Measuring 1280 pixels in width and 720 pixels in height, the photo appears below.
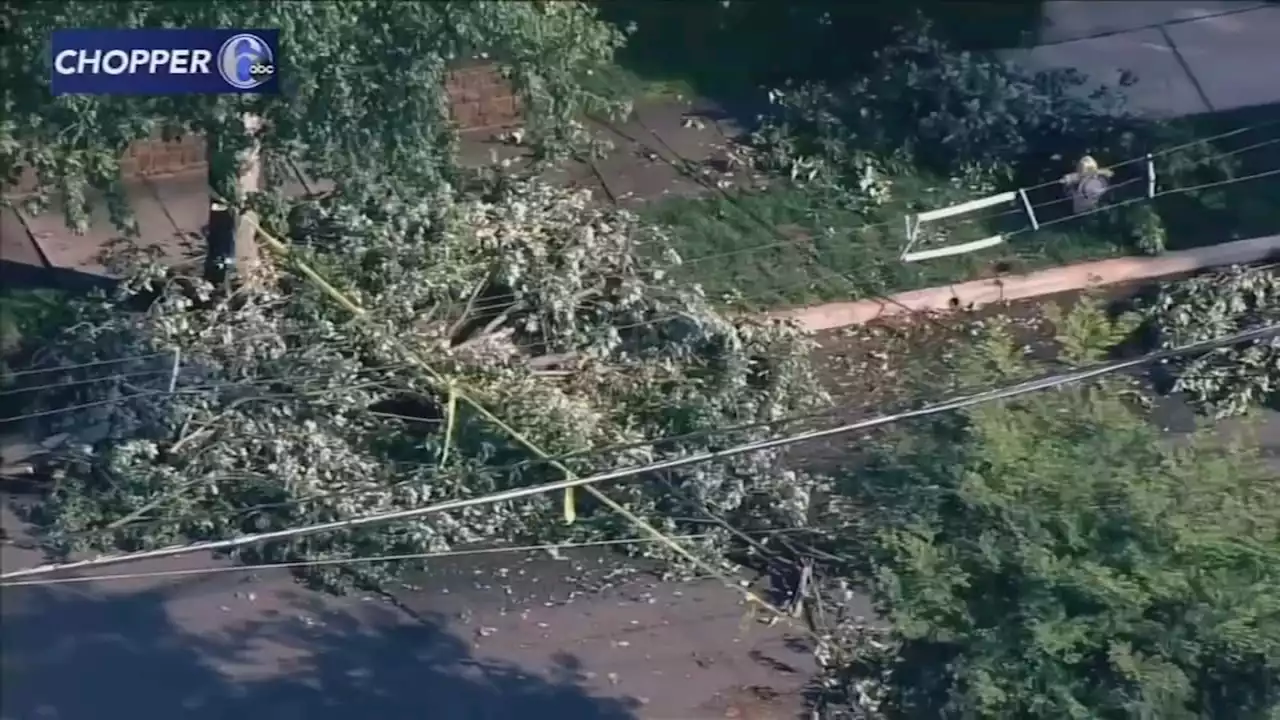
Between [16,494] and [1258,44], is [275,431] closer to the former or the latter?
[16,494]

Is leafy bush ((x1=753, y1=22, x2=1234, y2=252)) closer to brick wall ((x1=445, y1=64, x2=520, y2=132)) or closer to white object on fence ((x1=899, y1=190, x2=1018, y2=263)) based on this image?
white object on fence ((x1=899, y1=190, x2=1018, y2=263))

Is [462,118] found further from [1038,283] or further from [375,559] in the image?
[1038,283]

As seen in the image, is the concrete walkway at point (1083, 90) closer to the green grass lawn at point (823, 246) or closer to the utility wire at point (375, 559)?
the green grass lawn at point (823, 246)

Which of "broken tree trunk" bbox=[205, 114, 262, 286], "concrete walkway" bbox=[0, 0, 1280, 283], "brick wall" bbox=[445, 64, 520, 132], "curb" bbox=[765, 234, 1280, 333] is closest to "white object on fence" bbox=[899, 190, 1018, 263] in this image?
"curb" bbox=[765, 234, 1280, 333]

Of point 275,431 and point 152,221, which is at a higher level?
point 152,221

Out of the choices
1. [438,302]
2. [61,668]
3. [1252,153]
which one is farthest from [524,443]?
[1252,153]

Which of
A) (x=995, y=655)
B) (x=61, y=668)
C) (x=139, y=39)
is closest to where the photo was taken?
(x=995, y=655)

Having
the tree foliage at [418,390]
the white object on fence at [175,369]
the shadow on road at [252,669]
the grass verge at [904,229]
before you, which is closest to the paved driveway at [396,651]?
the shadow on road at [252,669]
